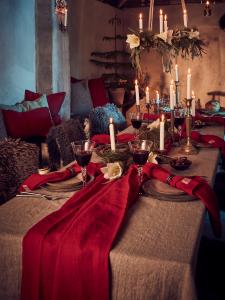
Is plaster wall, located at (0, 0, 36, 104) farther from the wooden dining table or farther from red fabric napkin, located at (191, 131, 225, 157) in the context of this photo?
the wooden dining table

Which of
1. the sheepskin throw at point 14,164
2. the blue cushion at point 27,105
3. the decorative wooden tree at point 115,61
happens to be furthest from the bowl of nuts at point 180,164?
the decorative wooden tree at point 115,61

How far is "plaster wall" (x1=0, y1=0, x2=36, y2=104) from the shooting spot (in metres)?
4.12

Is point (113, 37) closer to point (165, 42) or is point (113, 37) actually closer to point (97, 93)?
point (97, 93)

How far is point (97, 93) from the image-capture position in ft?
18.9

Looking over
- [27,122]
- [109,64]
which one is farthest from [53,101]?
[109,64]

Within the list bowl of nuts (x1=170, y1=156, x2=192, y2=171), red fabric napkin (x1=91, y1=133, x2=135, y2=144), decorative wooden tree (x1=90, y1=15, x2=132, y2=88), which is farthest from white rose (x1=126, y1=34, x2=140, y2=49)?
decorative wooden tree (x1=90, y1=15, x2=132, y2=88)

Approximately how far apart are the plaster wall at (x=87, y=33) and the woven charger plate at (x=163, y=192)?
454 centimetres

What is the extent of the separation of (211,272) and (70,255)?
2.81ft

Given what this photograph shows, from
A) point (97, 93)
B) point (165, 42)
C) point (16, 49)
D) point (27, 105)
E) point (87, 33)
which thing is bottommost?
point (27, 105)

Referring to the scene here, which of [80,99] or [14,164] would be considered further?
[80,99]

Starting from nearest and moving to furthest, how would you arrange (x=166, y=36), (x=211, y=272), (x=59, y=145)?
(x=211, y=272), (x=59, y=145), (x=166, y=36)

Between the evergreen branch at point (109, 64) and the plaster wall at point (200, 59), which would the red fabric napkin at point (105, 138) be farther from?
the plaster wall at point (200, 59)

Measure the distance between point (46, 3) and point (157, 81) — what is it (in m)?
3.45

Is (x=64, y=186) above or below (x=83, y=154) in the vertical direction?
below
